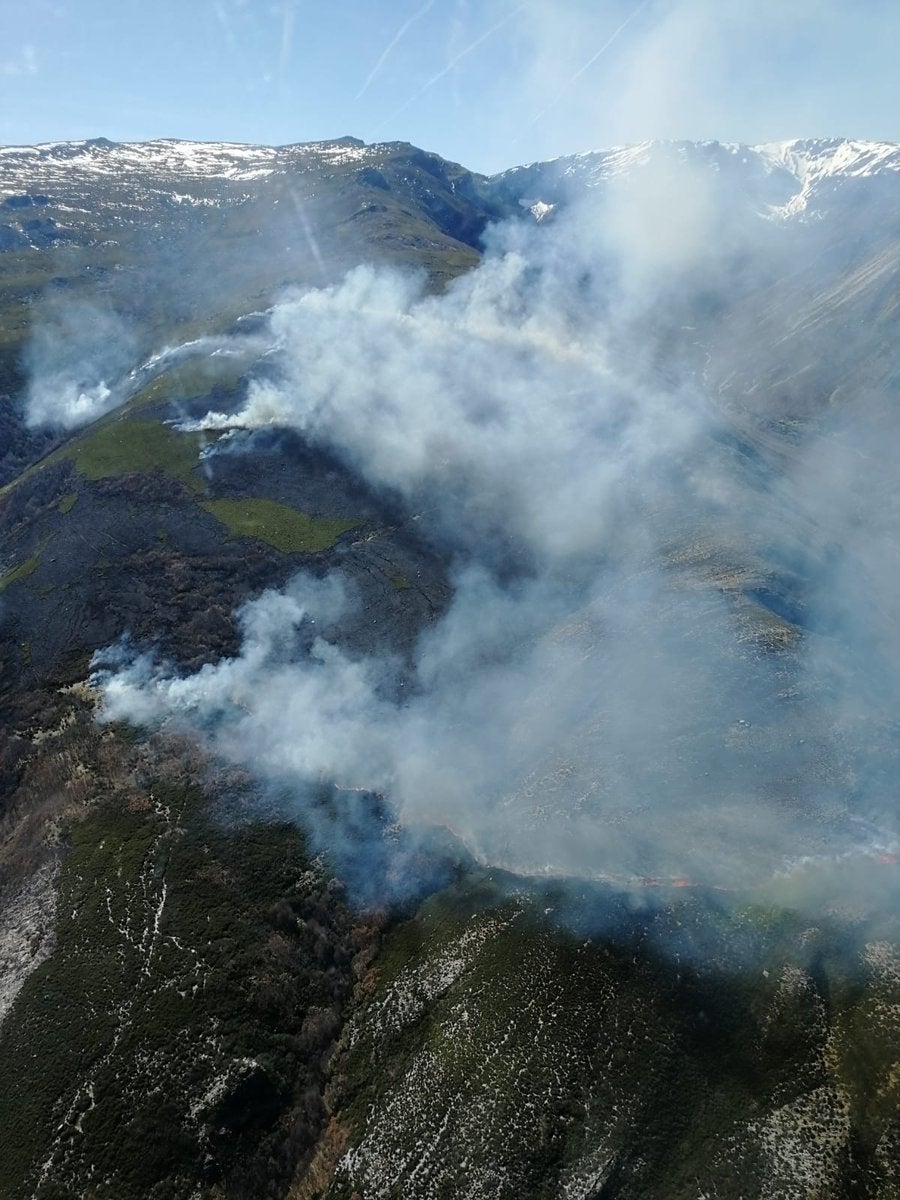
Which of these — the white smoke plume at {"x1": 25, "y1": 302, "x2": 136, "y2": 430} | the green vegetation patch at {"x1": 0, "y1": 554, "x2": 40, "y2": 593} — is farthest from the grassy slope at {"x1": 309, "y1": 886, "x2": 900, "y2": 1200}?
the white smoke plume at {"x1": 25, "y1": 302, "x2": 136, "y2": 430}

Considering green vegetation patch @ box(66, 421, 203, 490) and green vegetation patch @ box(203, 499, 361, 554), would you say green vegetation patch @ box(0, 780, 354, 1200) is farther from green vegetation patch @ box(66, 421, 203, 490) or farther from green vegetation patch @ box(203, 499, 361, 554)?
green vegetation patch @ box(66, 421, 203, 490)

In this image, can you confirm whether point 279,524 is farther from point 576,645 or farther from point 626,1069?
point 626,1069

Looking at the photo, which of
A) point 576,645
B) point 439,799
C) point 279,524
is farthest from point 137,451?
point 439,799

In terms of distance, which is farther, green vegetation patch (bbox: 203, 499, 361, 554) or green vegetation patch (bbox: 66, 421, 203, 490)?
green vegetation patch (bbox: 66, 421, 203, 490)

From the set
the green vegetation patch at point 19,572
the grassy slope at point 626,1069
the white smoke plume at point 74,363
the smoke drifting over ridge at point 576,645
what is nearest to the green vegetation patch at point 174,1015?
the grassy slope at point 626,1069

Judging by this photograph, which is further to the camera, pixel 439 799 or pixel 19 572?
pixel 19 572
